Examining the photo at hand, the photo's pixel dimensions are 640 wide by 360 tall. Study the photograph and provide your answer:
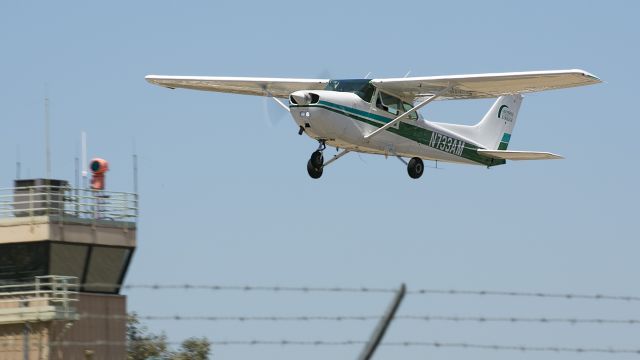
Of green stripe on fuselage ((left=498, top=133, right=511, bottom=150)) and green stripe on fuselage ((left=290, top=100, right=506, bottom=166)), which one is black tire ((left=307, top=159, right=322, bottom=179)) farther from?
green stripe on fuselage ((left=498, top=133, right=511, bottom=150))

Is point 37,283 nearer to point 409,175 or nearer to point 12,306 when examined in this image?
point 12,306

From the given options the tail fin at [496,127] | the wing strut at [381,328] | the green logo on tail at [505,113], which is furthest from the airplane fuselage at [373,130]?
the wing strut at [381,328]

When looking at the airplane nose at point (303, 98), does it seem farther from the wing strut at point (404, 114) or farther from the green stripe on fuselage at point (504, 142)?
the green stripe on fuselage at point (504, 142)

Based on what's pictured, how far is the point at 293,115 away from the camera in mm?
26109

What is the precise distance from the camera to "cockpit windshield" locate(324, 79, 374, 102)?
1094 inches

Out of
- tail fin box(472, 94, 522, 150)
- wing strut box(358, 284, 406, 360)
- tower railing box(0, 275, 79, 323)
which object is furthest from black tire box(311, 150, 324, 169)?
wing strut box(358, 284, 406, 360)

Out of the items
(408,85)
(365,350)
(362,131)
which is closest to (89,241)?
(362,131)

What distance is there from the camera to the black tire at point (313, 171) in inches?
1094

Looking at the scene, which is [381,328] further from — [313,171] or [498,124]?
[498,124]

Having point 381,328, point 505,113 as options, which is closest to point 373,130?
point 505,113

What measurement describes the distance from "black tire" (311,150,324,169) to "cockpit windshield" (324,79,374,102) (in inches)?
55.0

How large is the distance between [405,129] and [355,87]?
1837mm

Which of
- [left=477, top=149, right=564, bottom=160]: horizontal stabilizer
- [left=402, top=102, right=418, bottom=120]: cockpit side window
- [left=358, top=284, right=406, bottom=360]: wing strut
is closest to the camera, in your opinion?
[left=358, top=284, right=406, bottom=360]: wing strut

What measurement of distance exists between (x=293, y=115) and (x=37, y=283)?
7.34 metres
